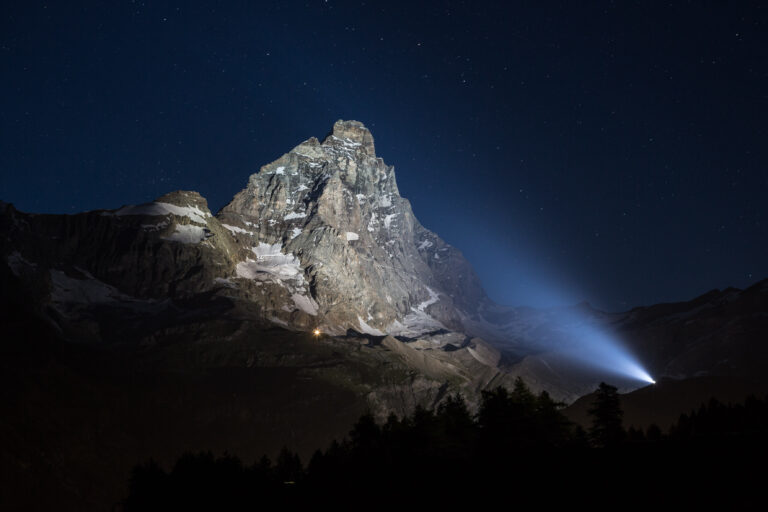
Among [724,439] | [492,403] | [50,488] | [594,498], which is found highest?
[492,403]

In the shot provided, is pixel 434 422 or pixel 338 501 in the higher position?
pixel 434 422

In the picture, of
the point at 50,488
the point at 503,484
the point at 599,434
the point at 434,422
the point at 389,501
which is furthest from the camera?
the point at 50,488

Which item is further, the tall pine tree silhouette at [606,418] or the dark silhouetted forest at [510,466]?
the tall pine tree silhouette at [606,418]

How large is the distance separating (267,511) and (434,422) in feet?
66.0

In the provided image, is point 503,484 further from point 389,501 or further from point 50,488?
point 50,488

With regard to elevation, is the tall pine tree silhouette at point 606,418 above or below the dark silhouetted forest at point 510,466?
above

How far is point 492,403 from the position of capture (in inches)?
2260

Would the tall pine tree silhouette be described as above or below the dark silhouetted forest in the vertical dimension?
above

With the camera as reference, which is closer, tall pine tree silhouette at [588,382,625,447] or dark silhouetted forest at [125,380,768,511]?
dark silhouetted forest at [125,380,768,511]

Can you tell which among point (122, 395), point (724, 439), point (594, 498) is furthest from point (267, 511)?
point (122, 395)

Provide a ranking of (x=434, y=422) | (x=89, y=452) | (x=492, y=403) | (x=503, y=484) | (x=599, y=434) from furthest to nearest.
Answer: (x=89, y=452) → (x=434, y=422) → (x=492, y=403) → (x=599, y=434) → (x=503, y=484)

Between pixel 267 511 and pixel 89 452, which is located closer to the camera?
pixel 267 511

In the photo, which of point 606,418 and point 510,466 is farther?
point 606,418

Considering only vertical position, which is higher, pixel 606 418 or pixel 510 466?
pixel 606 418
